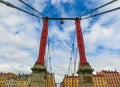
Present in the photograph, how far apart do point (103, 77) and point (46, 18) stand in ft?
451

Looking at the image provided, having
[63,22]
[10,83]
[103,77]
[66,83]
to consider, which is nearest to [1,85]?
[10,83]

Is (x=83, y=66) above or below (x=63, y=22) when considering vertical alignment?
below

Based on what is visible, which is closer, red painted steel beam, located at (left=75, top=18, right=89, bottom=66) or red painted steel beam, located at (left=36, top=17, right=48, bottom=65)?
red painted steel beam, located at (left=36, top=17, right=48, bottom=65)

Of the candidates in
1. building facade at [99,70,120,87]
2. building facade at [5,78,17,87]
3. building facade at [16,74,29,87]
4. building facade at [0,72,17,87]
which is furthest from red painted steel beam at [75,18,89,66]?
building facade at [0,72,17,87]

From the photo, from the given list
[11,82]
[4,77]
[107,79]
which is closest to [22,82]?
[11,82]

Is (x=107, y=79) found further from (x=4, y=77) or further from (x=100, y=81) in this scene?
(x=4, y=77)

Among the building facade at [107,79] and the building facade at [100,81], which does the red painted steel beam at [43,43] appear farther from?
the building facade at [100,81]

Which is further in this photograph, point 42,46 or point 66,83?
point 66,83

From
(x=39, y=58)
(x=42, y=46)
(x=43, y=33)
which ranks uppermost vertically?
(x=43, y=33)

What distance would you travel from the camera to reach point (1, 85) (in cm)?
15200

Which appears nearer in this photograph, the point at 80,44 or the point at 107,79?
the point at 80,44

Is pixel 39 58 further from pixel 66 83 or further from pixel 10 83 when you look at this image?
pixel 10 83

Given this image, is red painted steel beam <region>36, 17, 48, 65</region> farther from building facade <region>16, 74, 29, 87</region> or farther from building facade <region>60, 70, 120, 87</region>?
building facade <region>16, 74, 29, 87</region>

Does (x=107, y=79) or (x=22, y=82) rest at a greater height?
(x=107, y=79)
